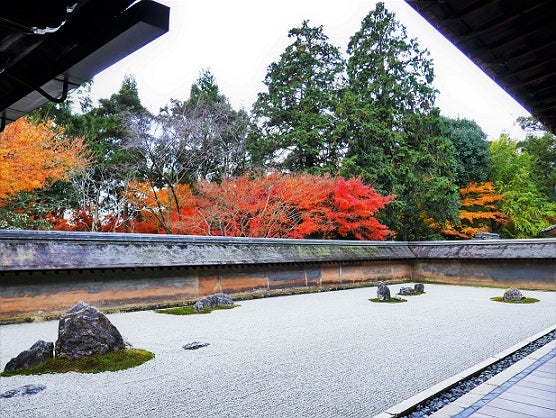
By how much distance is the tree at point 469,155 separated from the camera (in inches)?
973

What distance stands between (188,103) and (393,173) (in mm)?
12415

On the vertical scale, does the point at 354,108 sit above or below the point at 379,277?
above

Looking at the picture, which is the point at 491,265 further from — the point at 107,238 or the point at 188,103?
the point at 188,103

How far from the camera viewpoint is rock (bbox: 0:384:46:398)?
355cm

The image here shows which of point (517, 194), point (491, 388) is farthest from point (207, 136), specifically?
point (517, 194)

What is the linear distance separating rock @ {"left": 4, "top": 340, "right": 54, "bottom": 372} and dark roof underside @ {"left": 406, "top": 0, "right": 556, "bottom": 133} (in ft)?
17.2

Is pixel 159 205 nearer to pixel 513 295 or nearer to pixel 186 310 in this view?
pixel 186 310

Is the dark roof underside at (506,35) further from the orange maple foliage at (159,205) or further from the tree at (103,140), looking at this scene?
the tree at (103,140)

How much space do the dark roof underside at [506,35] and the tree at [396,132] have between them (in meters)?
17.1

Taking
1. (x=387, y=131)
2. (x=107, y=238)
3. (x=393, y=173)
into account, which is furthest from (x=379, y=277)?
(x=107, y=238)

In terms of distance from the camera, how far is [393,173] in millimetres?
20906

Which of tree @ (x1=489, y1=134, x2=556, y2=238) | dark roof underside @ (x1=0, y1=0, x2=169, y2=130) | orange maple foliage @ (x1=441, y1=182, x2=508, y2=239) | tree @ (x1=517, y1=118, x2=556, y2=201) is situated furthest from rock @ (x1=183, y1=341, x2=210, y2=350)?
tree @ (x1=517, y1=118, x2=556, y2=201)

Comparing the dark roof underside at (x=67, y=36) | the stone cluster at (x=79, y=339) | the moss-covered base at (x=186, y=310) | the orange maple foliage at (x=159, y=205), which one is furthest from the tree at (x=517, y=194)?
the dark roof underside at (x=67, y=36)

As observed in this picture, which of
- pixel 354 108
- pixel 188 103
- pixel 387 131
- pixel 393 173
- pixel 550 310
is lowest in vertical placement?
pixel 550 310
